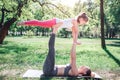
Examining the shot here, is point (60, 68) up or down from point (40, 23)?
down

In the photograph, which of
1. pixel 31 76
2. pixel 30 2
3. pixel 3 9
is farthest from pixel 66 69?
pixel 3 9

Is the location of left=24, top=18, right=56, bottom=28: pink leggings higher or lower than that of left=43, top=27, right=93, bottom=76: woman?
higher

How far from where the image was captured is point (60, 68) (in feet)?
33.2

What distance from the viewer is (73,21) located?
9789 mm

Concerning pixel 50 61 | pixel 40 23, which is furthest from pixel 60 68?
pixel 40 23

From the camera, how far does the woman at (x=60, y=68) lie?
9.77 meters

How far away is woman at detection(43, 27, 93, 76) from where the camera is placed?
32.1 ft

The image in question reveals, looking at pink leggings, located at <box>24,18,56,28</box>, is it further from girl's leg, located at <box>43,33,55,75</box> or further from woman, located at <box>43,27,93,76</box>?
girl's leg, located at <box>43,33,55,75</box>

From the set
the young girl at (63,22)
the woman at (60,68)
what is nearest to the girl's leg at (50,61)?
the woman at (60,68)

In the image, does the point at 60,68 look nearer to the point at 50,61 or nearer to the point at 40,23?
the point at 50,61

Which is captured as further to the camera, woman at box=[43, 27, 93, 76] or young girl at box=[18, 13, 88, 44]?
woman at box=[43, 27, 93, 76]

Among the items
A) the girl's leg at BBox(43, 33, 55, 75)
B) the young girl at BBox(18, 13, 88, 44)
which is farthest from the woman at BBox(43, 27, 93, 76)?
the young girl at BBox(18, 13, 88, 44)

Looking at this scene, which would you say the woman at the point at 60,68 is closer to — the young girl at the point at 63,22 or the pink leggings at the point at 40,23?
the young girl at the point at 63,22

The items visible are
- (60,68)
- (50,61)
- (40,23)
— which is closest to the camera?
(40,23)
